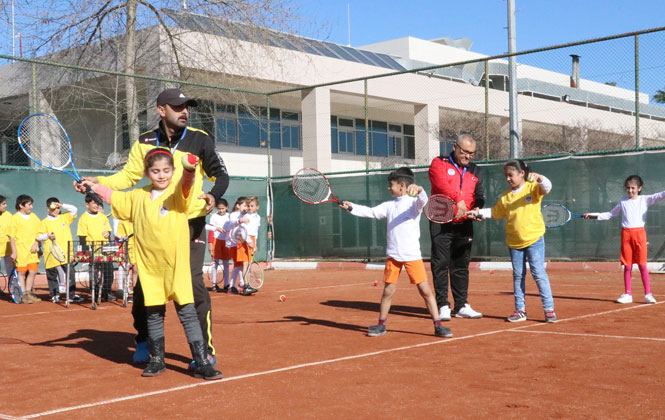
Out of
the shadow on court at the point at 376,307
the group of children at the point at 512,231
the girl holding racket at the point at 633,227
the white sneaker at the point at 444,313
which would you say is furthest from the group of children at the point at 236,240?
the girl holding racket at the point at 633,227

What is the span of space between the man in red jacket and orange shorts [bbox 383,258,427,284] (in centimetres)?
117

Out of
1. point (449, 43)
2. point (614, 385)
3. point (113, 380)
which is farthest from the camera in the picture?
point (449, 43)

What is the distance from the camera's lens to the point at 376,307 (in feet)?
31.1

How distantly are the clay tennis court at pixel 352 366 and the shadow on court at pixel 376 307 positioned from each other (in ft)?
0.08

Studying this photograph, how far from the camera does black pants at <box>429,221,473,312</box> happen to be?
827 cm

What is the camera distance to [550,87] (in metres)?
37.4

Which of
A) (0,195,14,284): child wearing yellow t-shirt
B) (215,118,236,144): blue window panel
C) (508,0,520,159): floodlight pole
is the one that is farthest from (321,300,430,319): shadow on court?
(215,118,236,144): blue window panel

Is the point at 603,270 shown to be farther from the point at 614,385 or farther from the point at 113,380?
the point at 113,380

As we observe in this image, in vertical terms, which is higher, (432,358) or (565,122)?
(565,122)

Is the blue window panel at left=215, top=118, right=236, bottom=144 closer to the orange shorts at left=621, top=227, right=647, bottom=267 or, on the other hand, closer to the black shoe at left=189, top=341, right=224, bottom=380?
the orange shorts at left=621, top=227, right=647, bottom=267

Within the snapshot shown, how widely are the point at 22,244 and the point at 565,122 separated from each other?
24080 millimetres

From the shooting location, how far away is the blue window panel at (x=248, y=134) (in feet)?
77.9

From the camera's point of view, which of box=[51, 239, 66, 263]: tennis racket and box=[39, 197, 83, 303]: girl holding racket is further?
box=[39, 197, 83, 303]: girl holding racket

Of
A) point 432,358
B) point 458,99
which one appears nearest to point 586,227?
point 432,358
